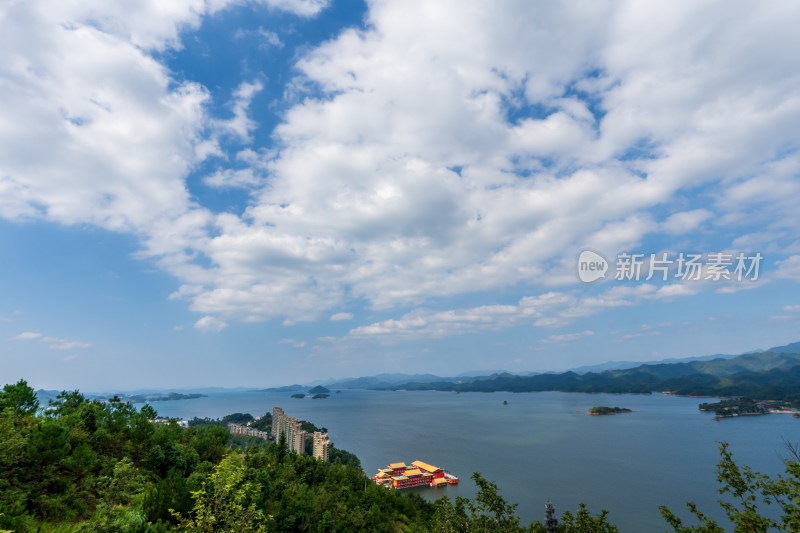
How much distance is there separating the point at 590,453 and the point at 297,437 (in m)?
42.3

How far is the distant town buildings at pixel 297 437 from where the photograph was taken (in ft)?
140

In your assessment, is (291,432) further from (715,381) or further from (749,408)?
(715,381)

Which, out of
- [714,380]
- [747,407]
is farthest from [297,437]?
[714,380]

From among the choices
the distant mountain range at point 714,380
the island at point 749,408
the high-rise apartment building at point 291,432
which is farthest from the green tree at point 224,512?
the distant mountain range at point 714,380

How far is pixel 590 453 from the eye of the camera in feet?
169

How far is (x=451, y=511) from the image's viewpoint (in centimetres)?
844

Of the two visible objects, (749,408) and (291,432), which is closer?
(291,432)

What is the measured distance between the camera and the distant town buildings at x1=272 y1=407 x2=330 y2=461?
42.5 metres

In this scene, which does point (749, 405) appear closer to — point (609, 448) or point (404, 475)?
point (609, 448)

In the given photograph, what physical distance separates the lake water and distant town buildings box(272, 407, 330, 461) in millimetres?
8571

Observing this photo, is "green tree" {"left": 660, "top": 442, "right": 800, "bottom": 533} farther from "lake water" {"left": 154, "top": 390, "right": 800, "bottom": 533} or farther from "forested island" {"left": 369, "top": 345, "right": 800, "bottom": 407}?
"forested island" {"left": 369, "top": 345, "right": 800, "bottom": 407}

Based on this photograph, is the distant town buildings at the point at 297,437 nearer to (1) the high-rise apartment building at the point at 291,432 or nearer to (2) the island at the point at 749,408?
(1) the high-rise apartment building at the point at 291,432

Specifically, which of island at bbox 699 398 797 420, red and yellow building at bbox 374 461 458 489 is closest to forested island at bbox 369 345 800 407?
island at bbox 699 398 797 420

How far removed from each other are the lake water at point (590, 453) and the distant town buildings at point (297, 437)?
8.57 metres
